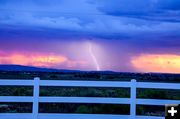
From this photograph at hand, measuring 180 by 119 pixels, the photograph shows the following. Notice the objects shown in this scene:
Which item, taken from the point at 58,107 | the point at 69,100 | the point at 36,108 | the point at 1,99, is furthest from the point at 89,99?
the point at 58,107

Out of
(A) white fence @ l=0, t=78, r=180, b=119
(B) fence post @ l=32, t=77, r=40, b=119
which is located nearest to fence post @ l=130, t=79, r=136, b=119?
(A) white fence @ l=0, t=78, r=180, b=119

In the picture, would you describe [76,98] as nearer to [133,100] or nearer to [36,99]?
[36,99]

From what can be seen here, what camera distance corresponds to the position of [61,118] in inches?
511

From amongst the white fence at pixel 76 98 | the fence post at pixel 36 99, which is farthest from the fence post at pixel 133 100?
the fence post at pixel 36 99

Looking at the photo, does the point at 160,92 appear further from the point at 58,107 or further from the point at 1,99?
the point at 1,99

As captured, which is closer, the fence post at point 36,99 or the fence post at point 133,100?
the fence post at point 36,99

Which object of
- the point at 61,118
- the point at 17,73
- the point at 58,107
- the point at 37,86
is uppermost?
the point at 17,73

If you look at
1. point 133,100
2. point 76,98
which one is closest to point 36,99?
point 76,98

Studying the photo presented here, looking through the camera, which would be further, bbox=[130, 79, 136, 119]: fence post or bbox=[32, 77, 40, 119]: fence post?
bbox=[130, 79, 136, 119]: fence post

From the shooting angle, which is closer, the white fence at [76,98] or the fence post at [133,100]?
the white fence at [76,98]

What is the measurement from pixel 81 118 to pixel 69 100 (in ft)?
2.01

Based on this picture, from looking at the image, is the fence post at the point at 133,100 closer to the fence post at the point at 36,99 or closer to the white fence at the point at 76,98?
the white fence at the point at 76,98

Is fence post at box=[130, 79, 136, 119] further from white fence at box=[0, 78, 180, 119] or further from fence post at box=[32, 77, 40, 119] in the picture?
fence post at box=[32, 77, 40, 119]

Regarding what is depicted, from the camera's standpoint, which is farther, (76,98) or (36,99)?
(76,98)
